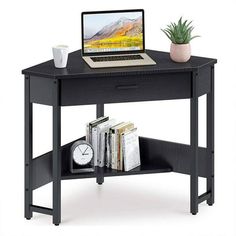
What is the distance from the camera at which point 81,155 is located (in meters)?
8.13

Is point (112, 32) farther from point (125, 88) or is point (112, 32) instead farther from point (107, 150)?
point (107, 150)

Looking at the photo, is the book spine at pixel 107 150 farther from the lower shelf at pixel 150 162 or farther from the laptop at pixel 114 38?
the laptop at pixel 114 38

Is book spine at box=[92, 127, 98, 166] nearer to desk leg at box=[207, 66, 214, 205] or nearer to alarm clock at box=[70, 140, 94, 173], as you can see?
alarm clock at box=[70, 140, 94, 173]

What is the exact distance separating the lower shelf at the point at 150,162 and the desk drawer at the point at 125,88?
0.42m

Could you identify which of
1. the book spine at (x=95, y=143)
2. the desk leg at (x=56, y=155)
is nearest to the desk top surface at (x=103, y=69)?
the desk leg at (x=56, y=155)

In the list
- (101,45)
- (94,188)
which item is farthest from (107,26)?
(94,188)

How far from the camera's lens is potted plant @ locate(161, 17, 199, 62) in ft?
26.2

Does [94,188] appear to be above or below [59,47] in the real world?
below

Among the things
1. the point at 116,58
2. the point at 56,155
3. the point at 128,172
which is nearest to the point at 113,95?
the point at 116,58

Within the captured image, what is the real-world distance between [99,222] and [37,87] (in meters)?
0.90

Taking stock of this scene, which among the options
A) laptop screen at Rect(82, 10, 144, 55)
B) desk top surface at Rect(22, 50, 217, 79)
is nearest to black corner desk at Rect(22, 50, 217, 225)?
desk top surface at Rect(22, 50, 217, 79)

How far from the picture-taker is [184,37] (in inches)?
316

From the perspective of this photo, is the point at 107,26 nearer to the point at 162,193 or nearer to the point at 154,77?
the point at 154,77

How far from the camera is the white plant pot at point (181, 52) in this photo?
7984mm
